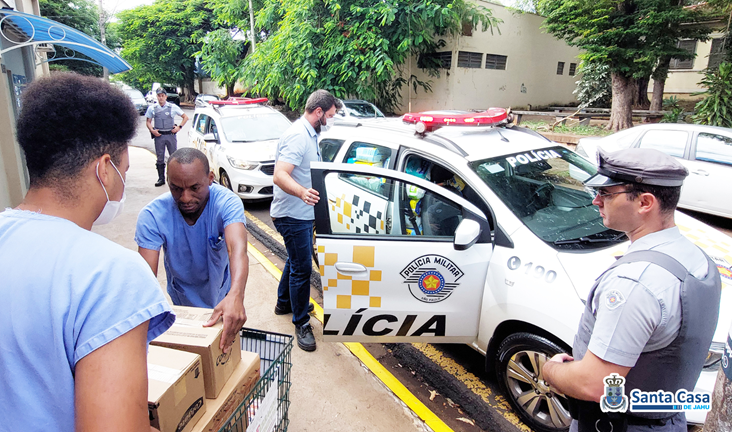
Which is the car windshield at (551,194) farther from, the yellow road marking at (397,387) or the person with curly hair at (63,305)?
the person with curly hair at (63,305)

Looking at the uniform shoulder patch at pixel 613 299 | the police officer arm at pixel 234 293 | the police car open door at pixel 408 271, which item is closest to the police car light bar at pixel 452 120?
the police car open door at pixel 408 271

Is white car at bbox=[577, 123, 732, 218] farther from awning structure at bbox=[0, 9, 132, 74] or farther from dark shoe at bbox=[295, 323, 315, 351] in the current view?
awning structure at bbox=[0, 9, 132, 74]

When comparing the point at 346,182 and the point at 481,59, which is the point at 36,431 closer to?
the point at 346,182

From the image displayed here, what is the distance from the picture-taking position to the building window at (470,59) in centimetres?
1716

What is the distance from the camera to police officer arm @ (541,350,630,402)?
4.53 feet

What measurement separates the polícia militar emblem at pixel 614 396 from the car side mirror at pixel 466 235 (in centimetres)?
122

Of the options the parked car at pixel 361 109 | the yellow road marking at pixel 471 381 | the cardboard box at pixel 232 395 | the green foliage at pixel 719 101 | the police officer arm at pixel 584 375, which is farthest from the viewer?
the parked car at pixel 361 109

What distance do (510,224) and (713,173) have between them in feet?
18.0

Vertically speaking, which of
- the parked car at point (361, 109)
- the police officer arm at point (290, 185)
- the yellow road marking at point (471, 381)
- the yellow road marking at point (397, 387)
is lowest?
the yellow road marking at point (471, 381)

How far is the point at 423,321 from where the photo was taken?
2.79 m

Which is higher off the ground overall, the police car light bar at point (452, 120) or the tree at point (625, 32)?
the tree at point (625, 32)

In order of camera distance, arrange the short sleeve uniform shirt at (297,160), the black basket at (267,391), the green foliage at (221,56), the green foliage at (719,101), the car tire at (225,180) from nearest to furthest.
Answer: the black basket at (267,391)
the short sleeve uniform shirt at (297,160)
the car tire at (225,180)
the green foliage at (719,101)
the green foliage at (221,56)

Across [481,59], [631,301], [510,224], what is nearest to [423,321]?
[510,224]

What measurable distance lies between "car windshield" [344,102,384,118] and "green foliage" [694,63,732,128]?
869cm
